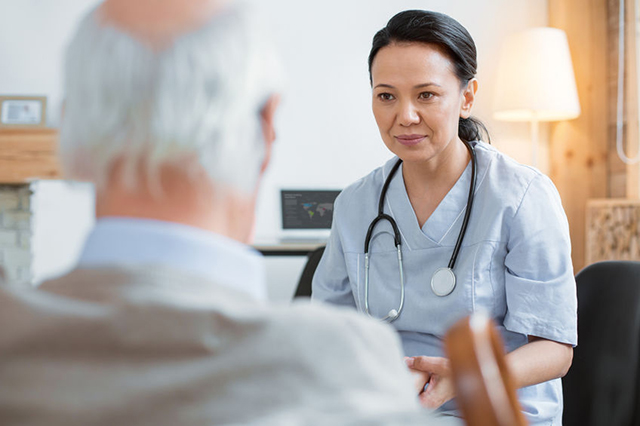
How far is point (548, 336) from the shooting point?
48.0 inches

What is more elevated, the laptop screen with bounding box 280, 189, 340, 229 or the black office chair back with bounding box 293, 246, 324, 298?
the laptop screen with bounding box 280, 189, 340, 229

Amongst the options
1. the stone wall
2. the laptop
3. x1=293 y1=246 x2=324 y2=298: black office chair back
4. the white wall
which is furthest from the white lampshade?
the stone wall

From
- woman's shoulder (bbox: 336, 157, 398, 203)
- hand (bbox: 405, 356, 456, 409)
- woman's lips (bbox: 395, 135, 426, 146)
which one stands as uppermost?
woman's lips (bbox: 395, 135, 426, 146)

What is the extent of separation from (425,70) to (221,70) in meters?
0.91

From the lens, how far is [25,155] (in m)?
3.34

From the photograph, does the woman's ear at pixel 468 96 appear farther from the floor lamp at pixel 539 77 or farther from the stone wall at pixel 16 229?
the stone wall at pixel 16 229

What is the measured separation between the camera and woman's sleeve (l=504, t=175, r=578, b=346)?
3.98ft

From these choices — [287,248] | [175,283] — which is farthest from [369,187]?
[287,248]

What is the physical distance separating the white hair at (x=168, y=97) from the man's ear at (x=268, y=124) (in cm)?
2

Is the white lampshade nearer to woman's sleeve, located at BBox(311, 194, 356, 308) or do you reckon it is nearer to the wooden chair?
woman's sleeve, located at BBox(311, 194, 356, 308)

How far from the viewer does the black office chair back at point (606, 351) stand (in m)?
1.29

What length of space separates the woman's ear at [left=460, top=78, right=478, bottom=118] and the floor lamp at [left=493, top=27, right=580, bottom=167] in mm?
1696

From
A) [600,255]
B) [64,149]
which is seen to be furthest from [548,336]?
[600,255]

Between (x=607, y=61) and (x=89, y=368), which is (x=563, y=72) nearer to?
(x=607, y=61)
